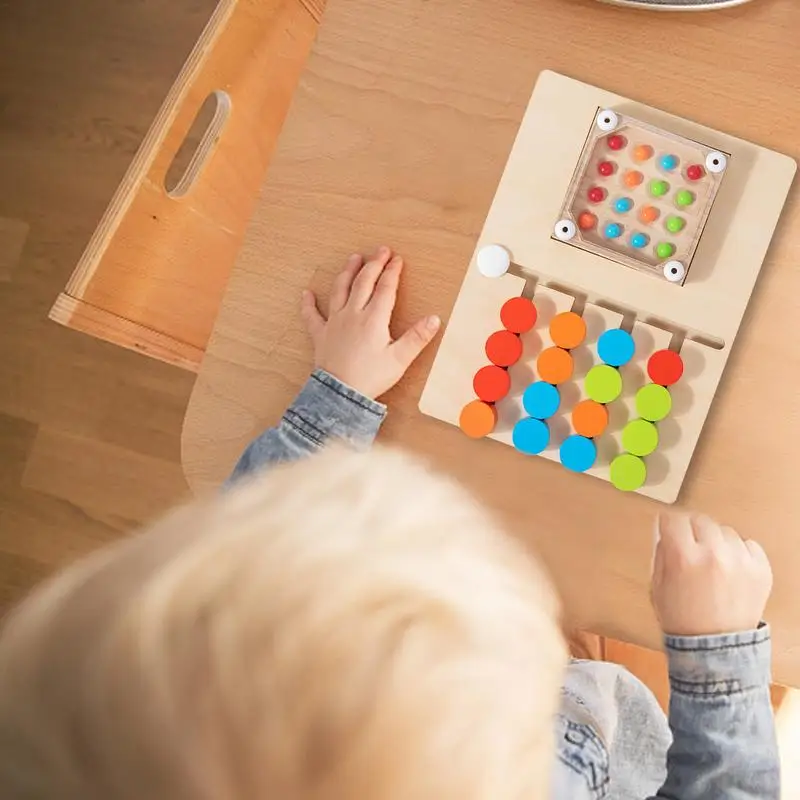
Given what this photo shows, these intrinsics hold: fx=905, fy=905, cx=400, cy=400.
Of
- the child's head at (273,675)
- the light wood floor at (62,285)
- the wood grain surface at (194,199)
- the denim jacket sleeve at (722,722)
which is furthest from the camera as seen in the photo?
the light wood floor at (62,285)

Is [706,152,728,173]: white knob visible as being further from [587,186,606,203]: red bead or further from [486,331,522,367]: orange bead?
[486,331,522,367]: orange bead

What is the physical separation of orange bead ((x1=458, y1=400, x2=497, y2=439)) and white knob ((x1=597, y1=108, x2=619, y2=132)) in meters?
0.23

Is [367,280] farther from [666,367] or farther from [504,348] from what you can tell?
[666,367]

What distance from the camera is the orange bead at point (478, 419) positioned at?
2.31 ft

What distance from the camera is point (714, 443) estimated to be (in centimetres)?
70

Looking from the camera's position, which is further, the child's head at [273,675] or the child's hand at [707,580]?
the child's hand at [707,580]

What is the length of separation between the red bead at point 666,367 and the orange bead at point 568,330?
0.19ft

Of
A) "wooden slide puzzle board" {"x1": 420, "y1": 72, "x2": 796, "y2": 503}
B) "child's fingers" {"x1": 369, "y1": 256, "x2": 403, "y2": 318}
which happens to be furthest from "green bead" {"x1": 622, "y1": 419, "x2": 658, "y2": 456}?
"child's fingers" {"x1": 369, "y1": 256, "x2": 403, "y2": 318}

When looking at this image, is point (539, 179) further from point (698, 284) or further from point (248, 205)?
point (248, 205)

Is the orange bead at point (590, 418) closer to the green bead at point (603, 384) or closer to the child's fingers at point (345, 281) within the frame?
the green bead at point (603, 384)

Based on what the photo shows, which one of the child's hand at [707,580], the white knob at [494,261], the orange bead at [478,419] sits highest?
the white knob at [494,261]

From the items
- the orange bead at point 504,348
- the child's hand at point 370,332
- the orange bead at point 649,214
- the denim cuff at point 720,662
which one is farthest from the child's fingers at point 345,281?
the denim cuff at point 720,662

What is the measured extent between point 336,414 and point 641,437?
24 cm

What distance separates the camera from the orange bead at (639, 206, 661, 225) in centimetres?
70
